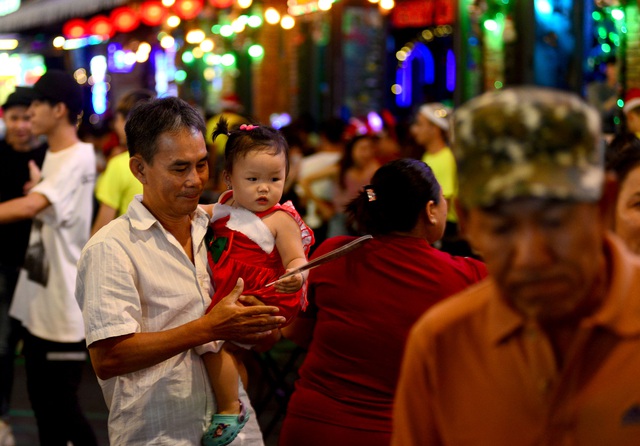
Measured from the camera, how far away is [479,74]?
11172 mm

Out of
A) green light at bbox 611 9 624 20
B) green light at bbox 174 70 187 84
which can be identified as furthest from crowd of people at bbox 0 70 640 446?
green light at bbox 174 70 187 84

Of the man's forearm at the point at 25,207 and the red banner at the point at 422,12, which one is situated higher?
the red banner at the point at 422,12

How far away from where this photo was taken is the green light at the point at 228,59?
21.2 metres

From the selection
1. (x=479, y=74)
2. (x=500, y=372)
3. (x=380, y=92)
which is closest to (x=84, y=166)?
(x=500, y=372)

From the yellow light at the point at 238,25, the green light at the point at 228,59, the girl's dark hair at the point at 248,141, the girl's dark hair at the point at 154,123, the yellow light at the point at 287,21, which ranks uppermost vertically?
the yellow light at the point at 238,25

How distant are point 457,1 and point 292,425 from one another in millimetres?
8811

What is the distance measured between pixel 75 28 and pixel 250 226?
21.1 metres

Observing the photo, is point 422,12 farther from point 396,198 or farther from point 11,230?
point 396,198

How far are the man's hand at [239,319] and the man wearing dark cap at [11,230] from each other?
2.92 metres

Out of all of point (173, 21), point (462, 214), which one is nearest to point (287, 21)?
point (173, 21)

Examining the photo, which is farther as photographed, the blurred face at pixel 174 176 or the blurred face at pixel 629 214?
the blurred face at pixel 174 176

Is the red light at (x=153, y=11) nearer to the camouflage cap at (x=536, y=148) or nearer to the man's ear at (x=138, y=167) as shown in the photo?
the man's ear at (x=138, y=167)

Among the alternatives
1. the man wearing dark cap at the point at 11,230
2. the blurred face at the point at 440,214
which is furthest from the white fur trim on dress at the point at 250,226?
the man wearing dark cap at the point at 11,230

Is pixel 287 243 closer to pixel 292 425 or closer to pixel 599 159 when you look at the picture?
pixel 292 425
